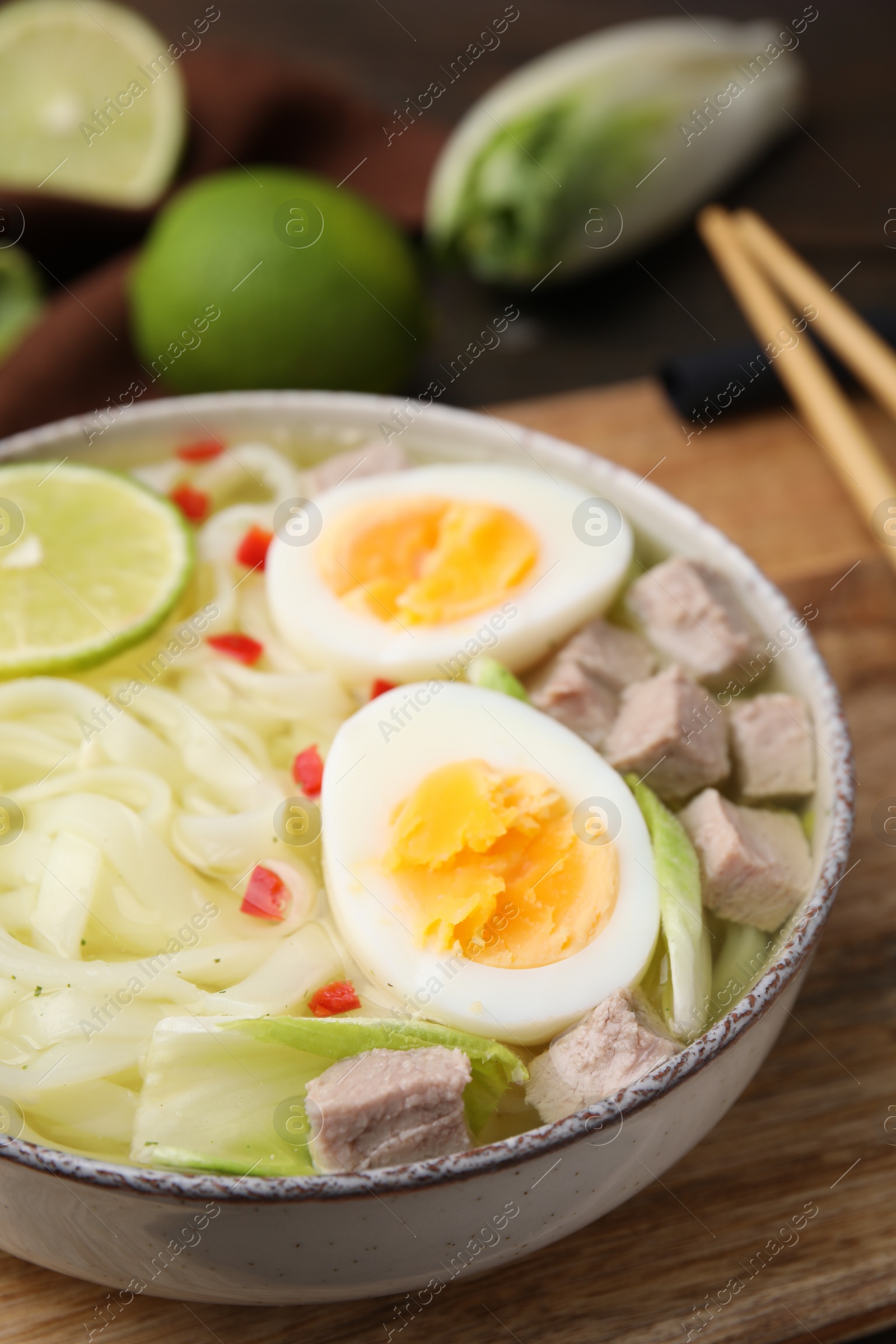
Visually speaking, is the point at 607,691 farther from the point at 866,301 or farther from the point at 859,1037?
the point at 866,301

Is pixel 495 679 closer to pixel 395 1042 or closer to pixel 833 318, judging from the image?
pixel 395 1042

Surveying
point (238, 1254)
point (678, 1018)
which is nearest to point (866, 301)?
point (678, 1018)

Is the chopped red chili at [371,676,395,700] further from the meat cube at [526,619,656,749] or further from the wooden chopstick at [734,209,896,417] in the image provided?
the wooden chopstick at [734,209,896,417]

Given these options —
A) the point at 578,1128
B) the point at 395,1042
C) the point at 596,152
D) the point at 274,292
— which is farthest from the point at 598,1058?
the point at 596,152

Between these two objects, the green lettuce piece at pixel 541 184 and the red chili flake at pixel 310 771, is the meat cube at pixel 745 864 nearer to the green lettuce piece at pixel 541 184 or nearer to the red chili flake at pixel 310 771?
the red chili flake at pixel 310 771

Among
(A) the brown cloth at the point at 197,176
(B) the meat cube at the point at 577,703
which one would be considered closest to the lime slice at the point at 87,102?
(A) the brown cloth at the point at 197,176
